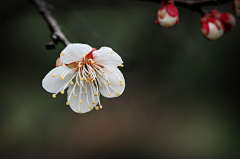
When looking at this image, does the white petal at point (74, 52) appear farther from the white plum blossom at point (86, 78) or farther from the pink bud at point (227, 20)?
the pink bud at point (227, 20)

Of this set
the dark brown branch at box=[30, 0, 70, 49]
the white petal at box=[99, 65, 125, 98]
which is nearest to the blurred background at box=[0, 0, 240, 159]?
the dark brown branch at box=[30, 0, 70, 49]

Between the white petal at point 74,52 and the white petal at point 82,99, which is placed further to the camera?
the white petal at point 82,99

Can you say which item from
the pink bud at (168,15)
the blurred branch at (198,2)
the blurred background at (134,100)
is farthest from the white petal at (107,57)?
the blurred background at (134,100)

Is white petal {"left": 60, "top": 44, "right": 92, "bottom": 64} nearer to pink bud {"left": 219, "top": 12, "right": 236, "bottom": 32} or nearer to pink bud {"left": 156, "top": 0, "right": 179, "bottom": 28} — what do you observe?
pink bud {"left": 156, "top": 0, "right": 179, "bottom": 28}

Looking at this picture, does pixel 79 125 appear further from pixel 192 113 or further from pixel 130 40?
pixel 192 113

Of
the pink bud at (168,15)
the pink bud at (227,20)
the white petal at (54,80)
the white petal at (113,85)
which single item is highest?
the white petal at (54,80)

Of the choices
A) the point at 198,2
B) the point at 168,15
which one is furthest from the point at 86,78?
the point at 198,2
